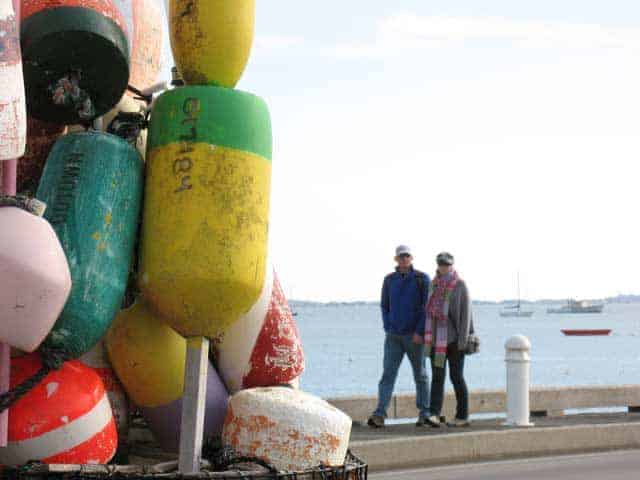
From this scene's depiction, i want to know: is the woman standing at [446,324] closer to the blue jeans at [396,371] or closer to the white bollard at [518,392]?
the blue jeans at [396,371]

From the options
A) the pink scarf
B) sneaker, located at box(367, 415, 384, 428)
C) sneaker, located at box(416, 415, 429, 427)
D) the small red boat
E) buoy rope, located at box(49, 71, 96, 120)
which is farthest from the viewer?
the small red boat

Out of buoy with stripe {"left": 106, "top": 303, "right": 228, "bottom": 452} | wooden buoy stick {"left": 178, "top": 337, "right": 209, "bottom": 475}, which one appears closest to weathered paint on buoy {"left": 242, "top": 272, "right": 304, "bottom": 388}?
buoy with stripe {"left": 106, "top": 303, "right": 228, "bottom": 452}

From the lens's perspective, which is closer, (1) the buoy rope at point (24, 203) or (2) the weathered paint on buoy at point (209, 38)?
(1) the buoy rope at point (24, 203)

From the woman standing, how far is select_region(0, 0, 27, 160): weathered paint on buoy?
30.8 ft

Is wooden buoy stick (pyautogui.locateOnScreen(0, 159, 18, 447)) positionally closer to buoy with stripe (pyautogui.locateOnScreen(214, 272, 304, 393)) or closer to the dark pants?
buoy with stripe (pyautogui.locateOnScreen(214, 272, 304, 393))

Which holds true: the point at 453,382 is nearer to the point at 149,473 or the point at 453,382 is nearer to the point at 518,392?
the point at 518,392

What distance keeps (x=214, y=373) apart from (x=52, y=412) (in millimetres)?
717

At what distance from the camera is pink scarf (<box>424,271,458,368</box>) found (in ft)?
40.9

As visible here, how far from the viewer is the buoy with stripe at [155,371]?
4.02 metres

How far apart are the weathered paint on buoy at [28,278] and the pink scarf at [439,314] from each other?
931 cm

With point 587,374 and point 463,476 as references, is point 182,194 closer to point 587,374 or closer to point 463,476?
point 463,476

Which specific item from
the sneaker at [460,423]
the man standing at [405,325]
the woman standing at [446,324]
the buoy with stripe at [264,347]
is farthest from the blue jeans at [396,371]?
the buoy with stripe at [264,347]

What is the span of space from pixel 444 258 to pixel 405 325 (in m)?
0.79

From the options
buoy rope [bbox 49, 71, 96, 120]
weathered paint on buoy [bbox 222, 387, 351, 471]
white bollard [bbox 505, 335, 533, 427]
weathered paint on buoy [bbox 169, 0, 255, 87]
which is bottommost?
white bollard [bbox 505, 335, 533, 427]
